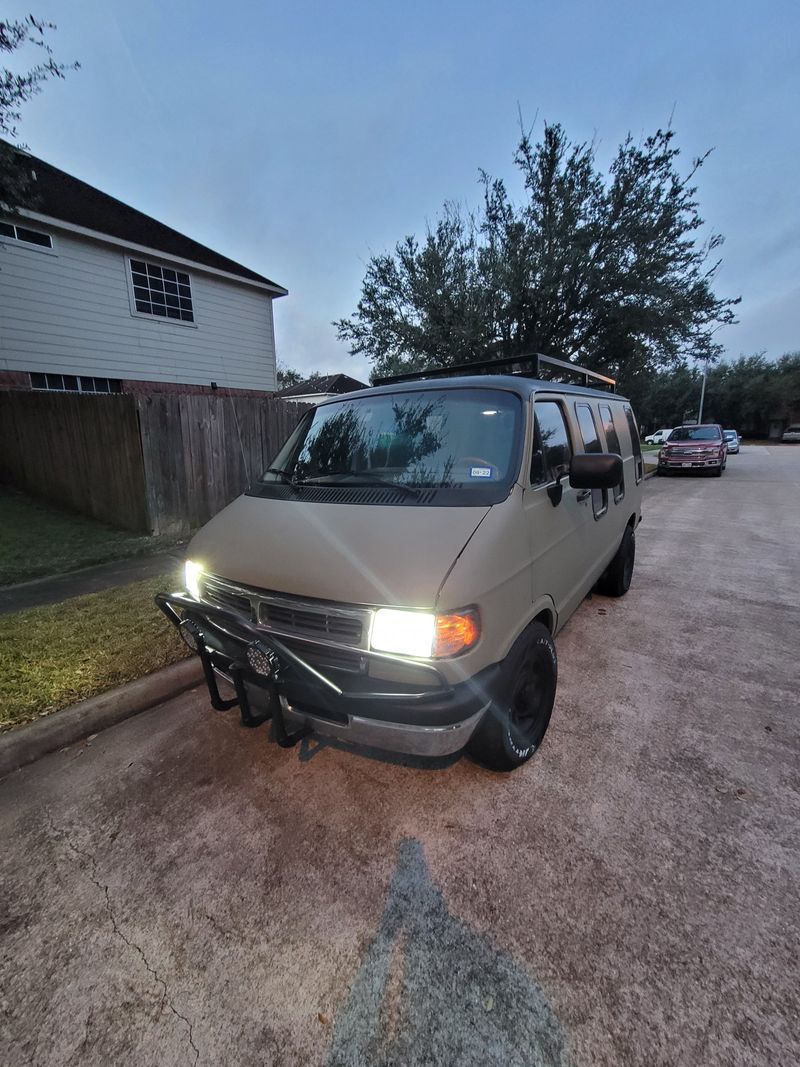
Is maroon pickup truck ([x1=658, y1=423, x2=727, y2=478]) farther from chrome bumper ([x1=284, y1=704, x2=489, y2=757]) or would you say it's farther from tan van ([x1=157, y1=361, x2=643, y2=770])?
chrome bumper ([x1=284, y1=704, x2=489, y2=757])

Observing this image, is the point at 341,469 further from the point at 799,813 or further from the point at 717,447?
the point at 717,447

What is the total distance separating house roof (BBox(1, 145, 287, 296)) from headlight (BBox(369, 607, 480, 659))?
43.6 feet

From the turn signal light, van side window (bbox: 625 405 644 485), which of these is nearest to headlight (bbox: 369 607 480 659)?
the turn signal light

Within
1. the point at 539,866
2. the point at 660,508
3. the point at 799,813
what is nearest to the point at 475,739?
the point at 539,866

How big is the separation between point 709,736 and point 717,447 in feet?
60.8

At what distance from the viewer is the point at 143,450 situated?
21.9 ft

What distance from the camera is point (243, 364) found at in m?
14.9

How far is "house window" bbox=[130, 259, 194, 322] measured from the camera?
40.4 feet

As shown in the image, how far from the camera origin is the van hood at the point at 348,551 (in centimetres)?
201

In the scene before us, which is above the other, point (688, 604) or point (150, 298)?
point (150, 298)

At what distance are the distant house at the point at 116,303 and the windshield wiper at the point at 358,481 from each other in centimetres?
930

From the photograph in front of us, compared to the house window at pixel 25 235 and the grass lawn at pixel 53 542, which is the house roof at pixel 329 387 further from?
the grass lawn at pixel 53 542

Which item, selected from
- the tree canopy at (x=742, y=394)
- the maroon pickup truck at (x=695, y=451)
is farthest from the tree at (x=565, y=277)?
the tree canopy at (x=742, y=394)

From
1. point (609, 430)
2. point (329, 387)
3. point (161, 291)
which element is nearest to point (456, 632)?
point (609, 430)
